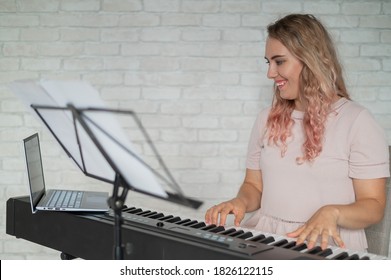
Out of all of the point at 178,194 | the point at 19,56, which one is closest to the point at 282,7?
the point at 19,56

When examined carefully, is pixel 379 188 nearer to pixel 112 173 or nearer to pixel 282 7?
pixel 112 173

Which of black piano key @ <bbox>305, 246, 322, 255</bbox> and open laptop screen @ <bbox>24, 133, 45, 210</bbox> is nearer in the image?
black piano key @ <bbox>305, 246, 322, 255</bbox>

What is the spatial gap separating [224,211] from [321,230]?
407mm

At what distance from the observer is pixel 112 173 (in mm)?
1238

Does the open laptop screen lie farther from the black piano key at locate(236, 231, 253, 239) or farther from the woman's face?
the woman's face

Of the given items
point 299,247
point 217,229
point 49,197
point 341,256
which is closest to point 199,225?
point 217,229

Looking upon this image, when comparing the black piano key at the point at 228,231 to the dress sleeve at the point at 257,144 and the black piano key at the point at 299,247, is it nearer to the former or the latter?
the black piano key at the point at 299,247

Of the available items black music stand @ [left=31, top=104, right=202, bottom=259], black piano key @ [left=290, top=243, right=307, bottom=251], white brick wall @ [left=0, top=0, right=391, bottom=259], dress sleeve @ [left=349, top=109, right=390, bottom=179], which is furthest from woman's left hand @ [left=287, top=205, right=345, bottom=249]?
white brick wall @ [left=0, top=0, right=391, bottom=259]

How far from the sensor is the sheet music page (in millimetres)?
1016

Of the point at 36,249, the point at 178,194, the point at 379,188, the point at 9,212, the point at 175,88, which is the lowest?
the point at 36,249

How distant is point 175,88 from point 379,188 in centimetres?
125

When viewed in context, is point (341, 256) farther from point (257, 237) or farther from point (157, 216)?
point (157, 216)

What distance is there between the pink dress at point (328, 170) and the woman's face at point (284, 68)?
4.1 inches

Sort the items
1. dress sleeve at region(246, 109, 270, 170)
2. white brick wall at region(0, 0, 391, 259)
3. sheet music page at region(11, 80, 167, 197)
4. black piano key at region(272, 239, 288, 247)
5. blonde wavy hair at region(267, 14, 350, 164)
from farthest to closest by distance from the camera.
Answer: white brick wall at region(0, 0, 391, 259) < dress sleeve at region(246, 109, 270, 170) < blonde wavy hair at region(267, 14, 350, 164) < black piano key at region(272, 239, 288, 247) < sheet music page at region(11, 80, 167, 197)
